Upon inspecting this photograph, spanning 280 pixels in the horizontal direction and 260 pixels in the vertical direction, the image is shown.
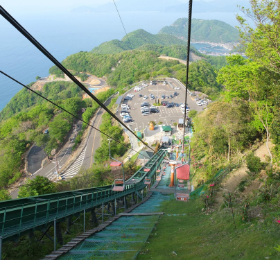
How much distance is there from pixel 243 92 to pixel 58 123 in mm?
40244

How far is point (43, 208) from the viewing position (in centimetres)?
792

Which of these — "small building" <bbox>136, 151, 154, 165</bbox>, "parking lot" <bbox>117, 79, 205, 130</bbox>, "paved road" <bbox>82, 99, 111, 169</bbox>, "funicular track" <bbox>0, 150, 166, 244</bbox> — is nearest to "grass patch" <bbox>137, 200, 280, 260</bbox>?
"funicular track" <bbox>0, 150, 166, 244</bbox>

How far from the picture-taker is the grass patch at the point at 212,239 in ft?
17.6

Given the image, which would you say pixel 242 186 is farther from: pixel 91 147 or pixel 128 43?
pixel 128 43

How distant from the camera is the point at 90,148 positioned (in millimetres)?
42312

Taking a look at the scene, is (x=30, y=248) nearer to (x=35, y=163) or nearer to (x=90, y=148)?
(x=90, y=148)

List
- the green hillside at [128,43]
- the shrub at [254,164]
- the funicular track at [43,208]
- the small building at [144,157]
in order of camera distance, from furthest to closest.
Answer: the green hillside at [128,43] < the small building at [144,157] < the shrub at [254,164] < the funicular track at [43,208]

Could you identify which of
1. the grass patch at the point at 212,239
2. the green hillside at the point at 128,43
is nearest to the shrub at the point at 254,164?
the grass patch at the point at 212,239

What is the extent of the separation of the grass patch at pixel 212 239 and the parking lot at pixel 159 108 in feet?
96.2

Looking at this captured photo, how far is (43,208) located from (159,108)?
129 feet

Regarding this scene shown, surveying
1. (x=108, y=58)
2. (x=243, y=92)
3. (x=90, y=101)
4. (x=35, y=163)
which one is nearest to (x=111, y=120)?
(x=35, y=163)

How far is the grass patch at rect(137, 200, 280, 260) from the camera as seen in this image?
5360mm

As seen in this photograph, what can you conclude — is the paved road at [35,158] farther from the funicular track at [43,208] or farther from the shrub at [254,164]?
the shrub at [254,164]

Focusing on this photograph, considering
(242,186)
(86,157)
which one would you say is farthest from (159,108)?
(242,186)
